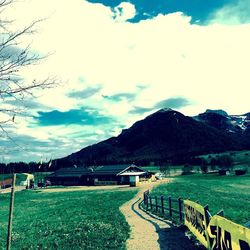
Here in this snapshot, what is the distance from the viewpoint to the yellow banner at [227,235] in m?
7.28

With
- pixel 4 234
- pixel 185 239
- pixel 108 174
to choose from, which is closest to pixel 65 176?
pixel 108 174

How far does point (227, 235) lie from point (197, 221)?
5435mm

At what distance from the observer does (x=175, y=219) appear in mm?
20281

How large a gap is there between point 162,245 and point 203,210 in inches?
100

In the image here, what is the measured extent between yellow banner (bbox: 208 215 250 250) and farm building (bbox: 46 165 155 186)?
8300 cm

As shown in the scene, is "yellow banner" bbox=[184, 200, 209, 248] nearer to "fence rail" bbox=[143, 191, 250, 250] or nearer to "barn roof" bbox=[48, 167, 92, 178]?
"fence rail" bbox=[143, 191, 250, 250]

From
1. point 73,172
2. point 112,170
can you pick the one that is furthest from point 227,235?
point 73,172

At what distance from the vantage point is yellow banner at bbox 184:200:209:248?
12.6 meters

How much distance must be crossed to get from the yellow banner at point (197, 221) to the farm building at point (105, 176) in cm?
7707

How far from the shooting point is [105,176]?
3939 inches

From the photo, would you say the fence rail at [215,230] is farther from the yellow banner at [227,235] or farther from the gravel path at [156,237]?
the gravel path at [156,237]

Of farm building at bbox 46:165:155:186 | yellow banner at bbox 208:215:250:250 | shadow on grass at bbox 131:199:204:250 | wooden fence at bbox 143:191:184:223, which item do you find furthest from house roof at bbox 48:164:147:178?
yellow banner at bbox 208:215:250:250

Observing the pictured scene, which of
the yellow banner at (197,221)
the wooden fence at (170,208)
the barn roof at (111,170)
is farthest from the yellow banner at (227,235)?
the barn roof at (111,170)

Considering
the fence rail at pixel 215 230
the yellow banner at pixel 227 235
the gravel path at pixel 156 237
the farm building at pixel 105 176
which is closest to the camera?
the yellow banner at pixel 227 235
